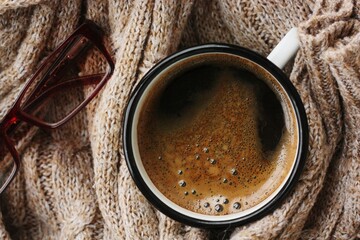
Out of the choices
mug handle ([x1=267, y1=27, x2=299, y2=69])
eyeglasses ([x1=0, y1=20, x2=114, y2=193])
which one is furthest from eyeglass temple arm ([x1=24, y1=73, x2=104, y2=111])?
mug handle ([x1=267, y1=27, x2=299, y2=69])

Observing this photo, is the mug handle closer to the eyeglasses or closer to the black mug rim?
the black mug rim

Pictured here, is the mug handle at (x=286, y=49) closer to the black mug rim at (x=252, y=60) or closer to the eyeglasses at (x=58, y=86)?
the black mug rim at (x=252, y=60)

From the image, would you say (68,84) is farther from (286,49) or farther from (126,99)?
(286,49)

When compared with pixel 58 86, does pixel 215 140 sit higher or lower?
lower

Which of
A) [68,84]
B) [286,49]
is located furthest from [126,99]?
[286,49]

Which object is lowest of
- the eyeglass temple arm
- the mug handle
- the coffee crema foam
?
the coffee crema foam

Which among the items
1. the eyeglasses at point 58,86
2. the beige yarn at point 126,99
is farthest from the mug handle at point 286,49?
the eyeglasses at point 58,86

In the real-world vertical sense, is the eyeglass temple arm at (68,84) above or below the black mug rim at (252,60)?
above
